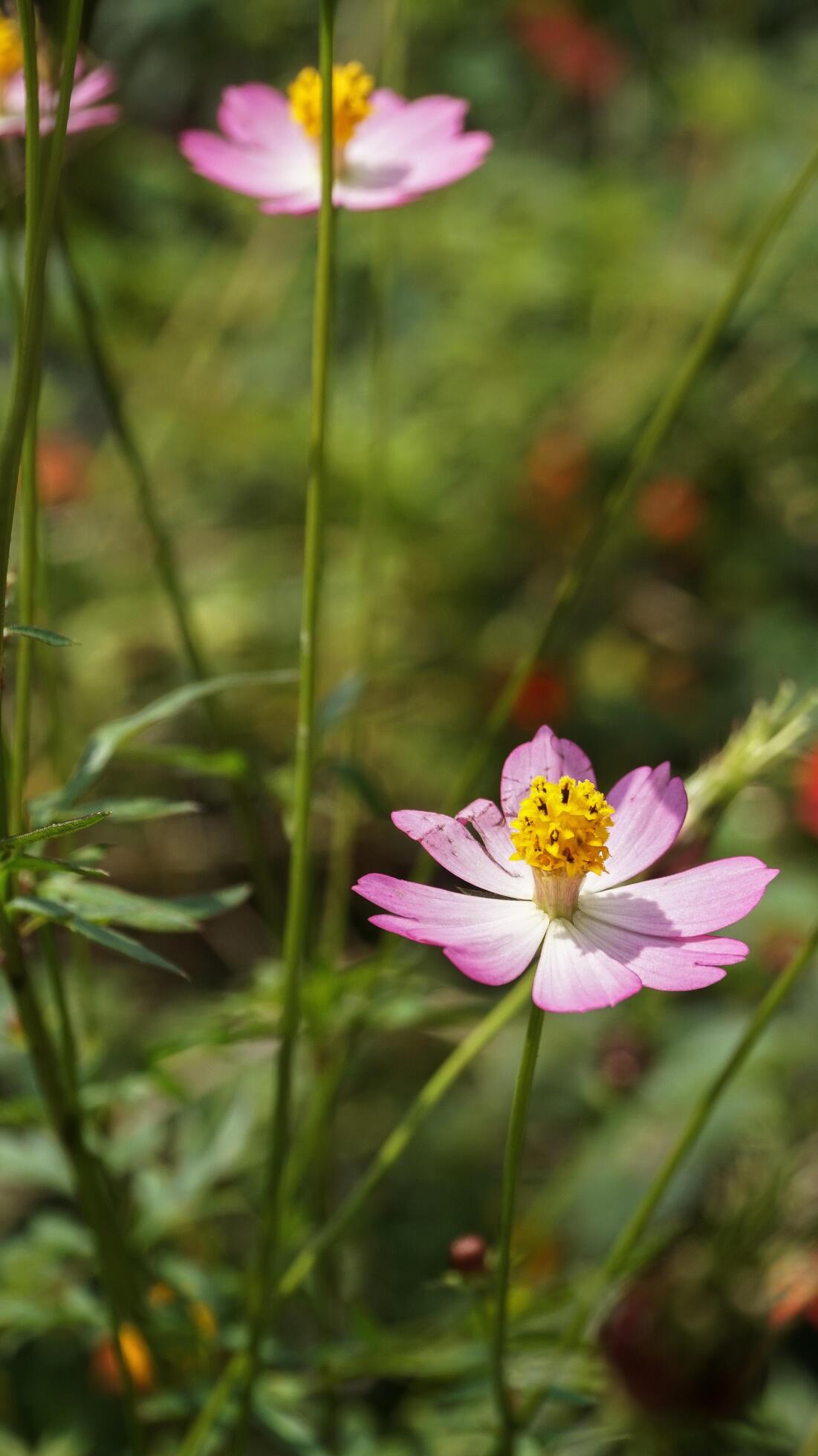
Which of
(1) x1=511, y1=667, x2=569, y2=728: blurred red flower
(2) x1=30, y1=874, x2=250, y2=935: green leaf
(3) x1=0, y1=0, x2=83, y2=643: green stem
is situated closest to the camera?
(3) x1=0, y1=0, x2=83, y2=643: green stem

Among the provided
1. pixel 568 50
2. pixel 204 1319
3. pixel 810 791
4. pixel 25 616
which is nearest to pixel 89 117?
pixel 25 616

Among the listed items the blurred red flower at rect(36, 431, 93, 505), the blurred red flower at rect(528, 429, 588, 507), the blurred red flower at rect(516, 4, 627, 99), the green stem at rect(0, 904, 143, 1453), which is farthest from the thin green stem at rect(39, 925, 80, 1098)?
the blurred red flower at rect(516, 4, 627, 99)

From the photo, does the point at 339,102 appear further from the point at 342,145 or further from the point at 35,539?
the point at 35,539

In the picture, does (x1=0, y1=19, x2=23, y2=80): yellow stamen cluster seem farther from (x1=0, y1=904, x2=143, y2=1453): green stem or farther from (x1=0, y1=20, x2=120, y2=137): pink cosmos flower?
(x1=0, y1=904, x2=143, y2=1453): green stem

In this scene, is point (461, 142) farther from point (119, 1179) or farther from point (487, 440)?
point (487, 440)

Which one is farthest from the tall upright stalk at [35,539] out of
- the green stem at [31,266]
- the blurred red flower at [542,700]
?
the blurred red flower at [542,700]

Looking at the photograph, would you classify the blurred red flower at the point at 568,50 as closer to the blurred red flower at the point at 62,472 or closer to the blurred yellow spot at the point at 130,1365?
the blurred red flower at the point at 62,472
